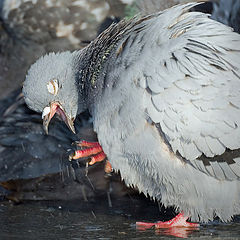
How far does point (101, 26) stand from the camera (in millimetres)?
6957

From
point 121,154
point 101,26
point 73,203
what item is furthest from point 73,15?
point 121,154

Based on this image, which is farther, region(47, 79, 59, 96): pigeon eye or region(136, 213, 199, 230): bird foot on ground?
region(47, 79, 59, 96): pigeon eye

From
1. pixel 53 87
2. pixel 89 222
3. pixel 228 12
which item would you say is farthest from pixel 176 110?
pixel 228 12

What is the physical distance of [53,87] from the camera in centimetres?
523

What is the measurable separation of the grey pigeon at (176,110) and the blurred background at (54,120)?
2.87 feet

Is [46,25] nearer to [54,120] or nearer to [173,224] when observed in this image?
[54,120]

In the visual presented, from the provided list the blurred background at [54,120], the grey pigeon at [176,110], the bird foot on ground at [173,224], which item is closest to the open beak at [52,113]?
the grey pigeon at [176,110]

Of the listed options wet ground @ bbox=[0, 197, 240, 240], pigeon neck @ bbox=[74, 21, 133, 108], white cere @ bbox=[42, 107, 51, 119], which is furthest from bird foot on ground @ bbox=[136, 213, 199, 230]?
white cere @ bbox=[42, 107, 51, 119]

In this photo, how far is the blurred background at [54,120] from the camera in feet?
20.0

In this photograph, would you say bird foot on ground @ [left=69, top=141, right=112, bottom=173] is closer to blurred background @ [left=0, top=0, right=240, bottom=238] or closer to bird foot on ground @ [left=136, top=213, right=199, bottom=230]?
blurred background @ [left=0, top=0, right=240, bottom=238]

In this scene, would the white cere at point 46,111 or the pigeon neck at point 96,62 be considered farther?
the white cere at point 46,111

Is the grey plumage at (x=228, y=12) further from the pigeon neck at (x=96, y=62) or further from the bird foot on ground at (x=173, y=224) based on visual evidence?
the bird foot on ground at (x=173, y=224)

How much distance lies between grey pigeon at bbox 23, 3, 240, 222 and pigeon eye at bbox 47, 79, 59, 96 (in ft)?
1.09

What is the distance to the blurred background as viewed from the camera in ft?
20.0
